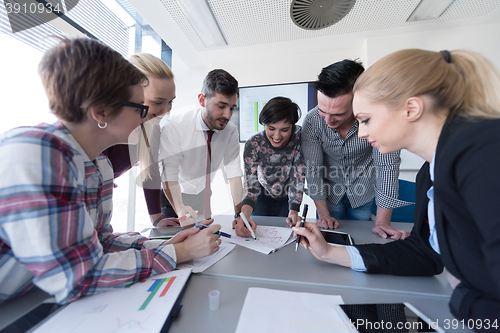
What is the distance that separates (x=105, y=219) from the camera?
87 cm

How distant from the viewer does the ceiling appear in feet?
6.25

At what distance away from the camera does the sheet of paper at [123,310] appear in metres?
0.48

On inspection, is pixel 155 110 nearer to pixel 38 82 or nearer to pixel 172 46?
pixel 38 82

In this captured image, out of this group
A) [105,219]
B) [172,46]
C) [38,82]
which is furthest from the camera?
[172,46]

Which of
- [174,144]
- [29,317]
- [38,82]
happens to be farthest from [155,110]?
[29,317]

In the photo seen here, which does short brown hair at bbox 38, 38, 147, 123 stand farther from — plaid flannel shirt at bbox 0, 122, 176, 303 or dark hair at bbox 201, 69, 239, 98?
dark hair at bbox 201, 69, 239, 98

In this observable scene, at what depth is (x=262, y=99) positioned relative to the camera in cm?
294

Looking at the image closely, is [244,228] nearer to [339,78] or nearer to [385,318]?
[385,318]

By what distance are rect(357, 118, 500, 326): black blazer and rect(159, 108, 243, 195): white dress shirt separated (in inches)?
54.0

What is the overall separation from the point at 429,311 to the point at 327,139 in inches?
43.1

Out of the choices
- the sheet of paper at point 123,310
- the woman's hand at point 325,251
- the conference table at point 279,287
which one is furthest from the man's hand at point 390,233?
the sheet of paper at point 123,310

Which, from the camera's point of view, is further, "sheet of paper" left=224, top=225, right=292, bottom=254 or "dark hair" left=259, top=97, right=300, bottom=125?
"dark hair" left=259, top=97, right=300, bottom=125

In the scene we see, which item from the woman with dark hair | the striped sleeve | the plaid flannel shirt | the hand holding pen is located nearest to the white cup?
the plaid flannel shirt

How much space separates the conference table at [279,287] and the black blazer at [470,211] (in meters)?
0.09
